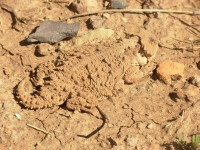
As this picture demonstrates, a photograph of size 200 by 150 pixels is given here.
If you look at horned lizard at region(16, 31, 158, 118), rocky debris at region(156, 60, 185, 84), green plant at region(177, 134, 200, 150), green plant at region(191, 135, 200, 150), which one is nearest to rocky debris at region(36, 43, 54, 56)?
horned lizard at region(16, 31, 158, 118)

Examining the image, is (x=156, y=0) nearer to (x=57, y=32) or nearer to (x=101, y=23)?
(x=101, y=23)

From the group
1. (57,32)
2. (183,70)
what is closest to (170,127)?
(183,70)

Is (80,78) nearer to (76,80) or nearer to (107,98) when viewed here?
(76,80)

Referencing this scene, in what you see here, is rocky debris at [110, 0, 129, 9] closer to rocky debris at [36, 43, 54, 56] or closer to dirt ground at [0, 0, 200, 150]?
dirt ground at [0, 0, 200, 150]

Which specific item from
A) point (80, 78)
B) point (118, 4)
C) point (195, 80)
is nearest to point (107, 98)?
point (80, 78)

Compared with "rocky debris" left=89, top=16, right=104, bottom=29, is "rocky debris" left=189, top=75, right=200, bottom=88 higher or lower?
lower
